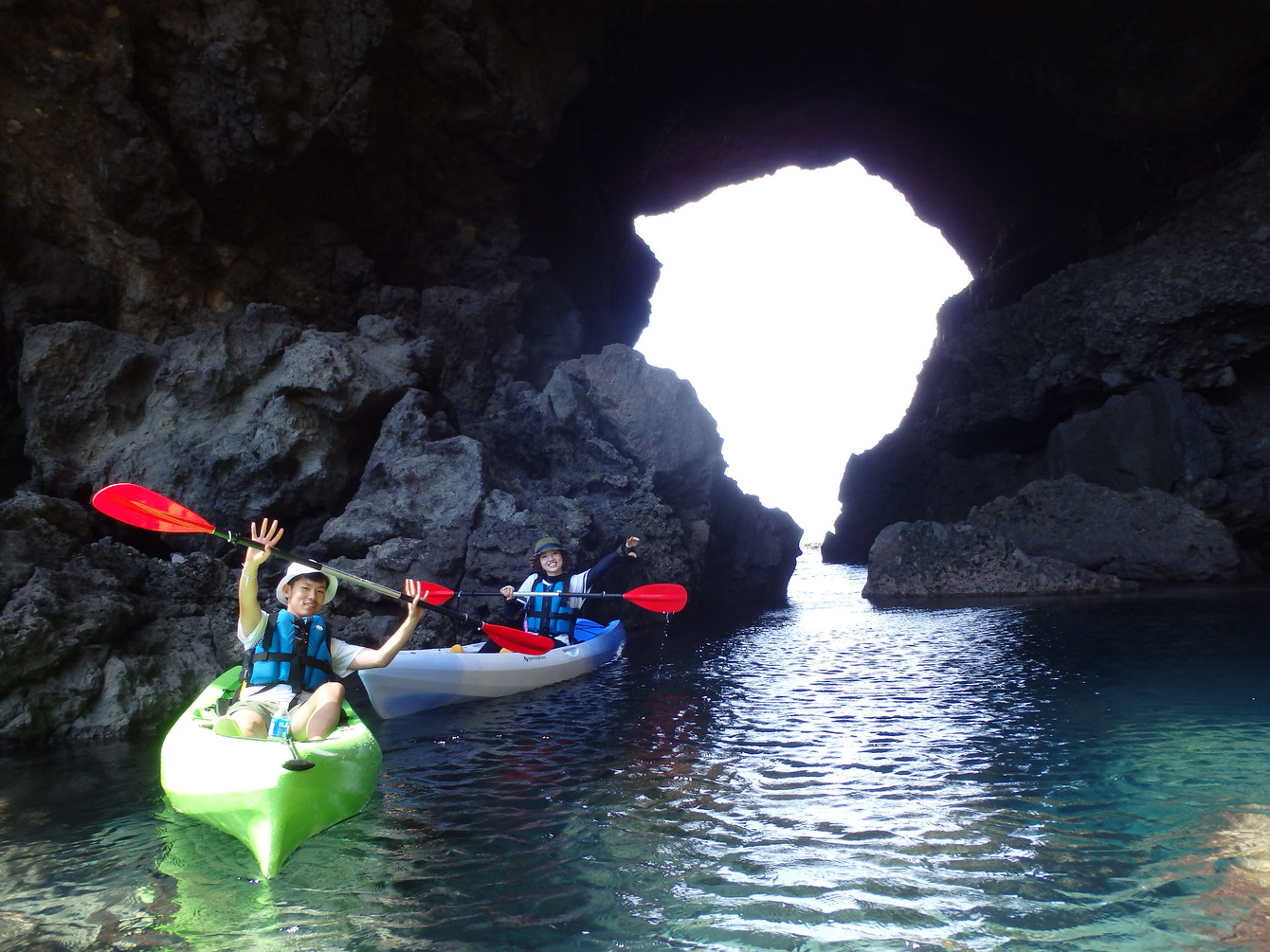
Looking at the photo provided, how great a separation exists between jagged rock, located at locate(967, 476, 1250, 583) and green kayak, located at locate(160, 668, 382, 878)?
50.0ft

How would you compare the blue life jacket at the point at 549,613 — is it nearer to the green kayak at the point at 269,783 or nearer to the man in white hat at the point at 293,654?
the man in white hat at the point at 293,654

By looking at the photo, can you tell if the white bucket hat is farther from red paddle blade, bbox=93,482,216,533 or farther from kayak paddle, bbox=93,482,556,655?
red paddle blade, bbox=93,482,216,533

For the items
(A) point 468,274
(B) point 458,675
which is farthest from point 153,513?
(A) point 468,274

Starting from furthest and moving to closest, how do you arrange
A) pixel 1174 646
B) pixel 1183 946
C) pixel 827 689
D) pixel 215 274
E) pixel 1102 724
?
1. pixel 215 274
2. pixel 1174 646
3. pixel 827 689
4. pixel 1102 724
5. pixel 1183 946

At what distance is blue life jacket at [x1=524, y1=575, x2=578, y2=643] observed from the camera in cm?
898

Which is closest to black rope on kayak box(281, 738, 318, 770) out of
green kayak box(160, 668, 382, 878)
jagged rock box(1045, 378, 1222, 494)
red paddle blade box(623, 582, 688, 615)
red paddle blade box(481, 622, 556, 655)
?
green kayak box(160, 668, 382, 878)

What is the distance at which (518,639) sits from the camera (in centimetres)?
805

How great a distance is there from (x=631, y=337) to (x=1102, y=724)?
17.9 meters

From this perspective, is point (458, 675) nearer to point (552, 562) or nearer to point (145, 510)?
point (552, 562)

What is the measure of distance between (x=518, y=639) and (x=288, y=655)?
12.4 ft

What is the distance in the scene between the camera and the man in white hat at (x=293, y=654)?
13.5 feet

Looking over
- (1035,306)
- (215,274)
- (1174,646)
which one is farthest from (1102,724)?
(1035,306)

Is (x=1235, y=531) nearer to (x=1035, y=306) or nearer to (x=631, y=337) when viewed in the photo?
(x=1035, y=306)

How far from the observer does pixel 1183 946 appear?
8.33 feet
